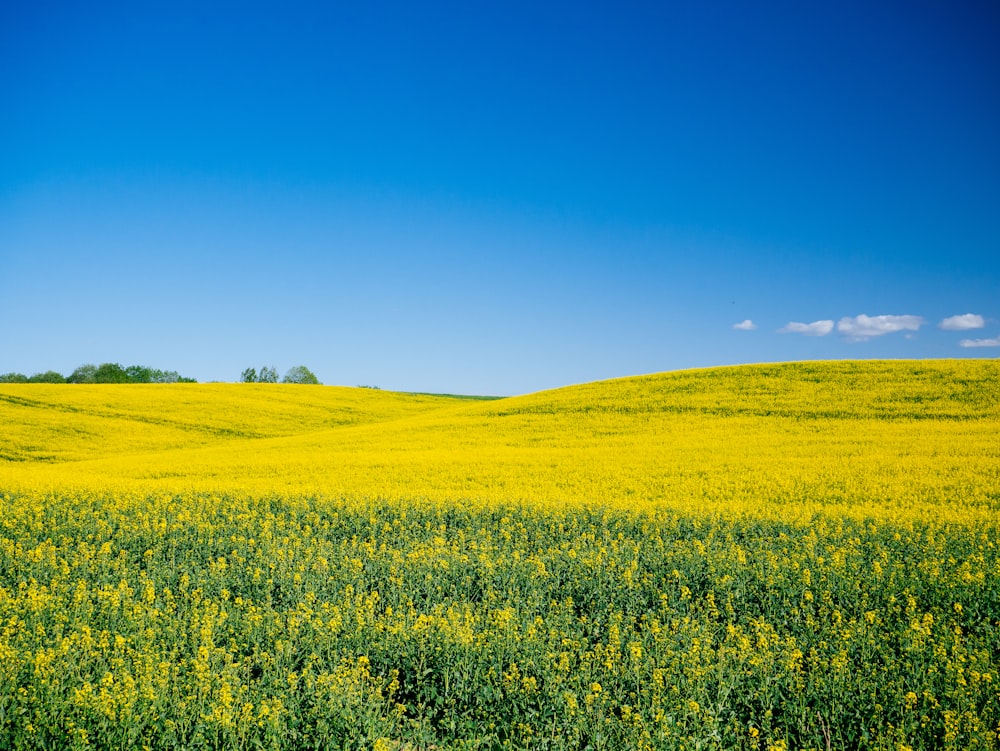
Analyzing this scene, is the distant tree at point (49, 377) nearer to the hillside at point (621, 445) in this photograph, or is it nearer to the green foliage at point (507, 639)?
the hillside at point (621, 445)

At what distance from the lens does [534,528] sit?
11.1m

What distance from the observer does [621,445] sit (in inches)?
881

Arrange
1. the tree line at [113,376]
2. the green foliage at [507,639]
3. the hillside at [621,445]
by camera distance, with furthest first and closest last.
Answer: the tree line at [113,376], the hillside at [621,445], the green foliage at [507,639]

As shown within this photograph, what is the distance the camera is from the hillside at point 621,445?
15250 millimetres

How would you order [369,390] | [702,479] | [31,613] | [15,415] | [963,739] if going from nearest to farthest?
1. [963,739]
2. [31,613]
3. [702,479]
4. [15,415]
5. [369,390]

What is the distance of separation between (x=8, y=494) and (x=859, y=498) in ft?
60.2

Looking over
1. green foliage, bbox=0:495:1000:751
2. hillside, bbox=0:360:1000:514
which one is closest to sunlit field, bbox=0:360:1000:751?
green foliage, bbox=0:495:1000:751

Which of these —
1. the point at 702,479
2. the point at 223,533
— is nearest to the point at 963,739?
the point at 223,533

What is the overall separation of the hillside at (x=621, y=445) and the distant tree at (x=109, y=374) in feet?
173

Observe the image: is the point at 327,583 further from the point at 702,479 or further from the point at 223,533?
the point at 702,479

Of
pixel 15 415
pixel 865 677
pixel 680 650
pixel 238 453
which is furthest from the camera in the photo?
pixel 15 415

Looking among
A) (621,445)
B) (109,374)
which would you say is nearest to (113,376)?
(109,374)

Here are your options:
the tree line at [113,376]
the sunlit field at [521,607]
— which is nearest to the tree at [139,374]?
the tree line at [113,376]

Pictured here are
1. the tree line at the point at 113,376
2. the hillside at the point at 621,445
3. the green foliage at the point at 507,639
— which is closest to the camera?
the green foliage at the point at 507,639
